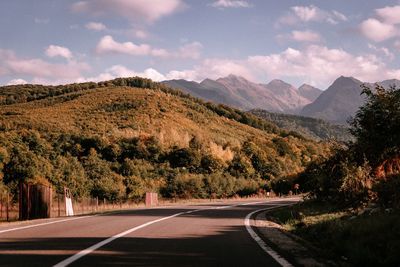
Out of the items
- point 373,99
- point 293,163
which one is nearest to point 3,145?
point 373,99

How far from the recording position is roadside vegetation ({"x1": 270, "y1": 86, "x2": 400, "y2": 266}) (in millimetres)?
9805

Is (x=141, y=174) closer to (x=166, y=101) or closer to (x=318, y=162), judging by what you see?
(x=318, y=162)

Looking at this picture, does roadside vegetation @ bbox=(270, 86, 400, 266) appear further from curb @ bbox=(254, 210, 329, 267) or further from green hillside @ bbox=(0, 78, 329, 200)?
green hillside @ bbox=(0, 78, 329, 200)

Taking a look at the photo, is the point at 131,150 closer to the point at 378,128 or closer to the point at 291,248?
A: the point at 378,128

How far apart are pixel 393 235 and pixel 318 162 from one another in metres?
16.3

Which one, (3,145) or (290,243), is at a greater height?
(3,145)

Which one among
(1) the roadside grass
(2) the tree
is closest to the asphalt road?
(1) the roadside grass

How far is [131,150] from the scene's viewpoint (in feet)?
184

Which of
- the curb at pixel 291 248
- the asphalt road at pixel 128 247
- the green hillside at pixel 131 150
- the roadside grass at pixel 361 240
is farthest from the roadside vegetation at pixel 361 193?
the green hillside at pixel 131 150

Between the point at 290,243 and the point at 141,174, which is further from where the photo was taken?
the point at 141,174

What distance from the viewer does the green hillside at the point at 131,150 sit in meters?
41.1

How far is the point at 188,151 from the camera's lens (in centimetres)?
5809

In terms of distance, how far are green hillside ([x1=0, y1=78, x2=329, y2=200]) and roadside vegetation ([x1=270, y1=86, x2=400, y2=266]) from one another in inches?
261

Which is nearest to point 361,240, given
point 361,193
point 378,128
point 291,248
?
point 291,248
